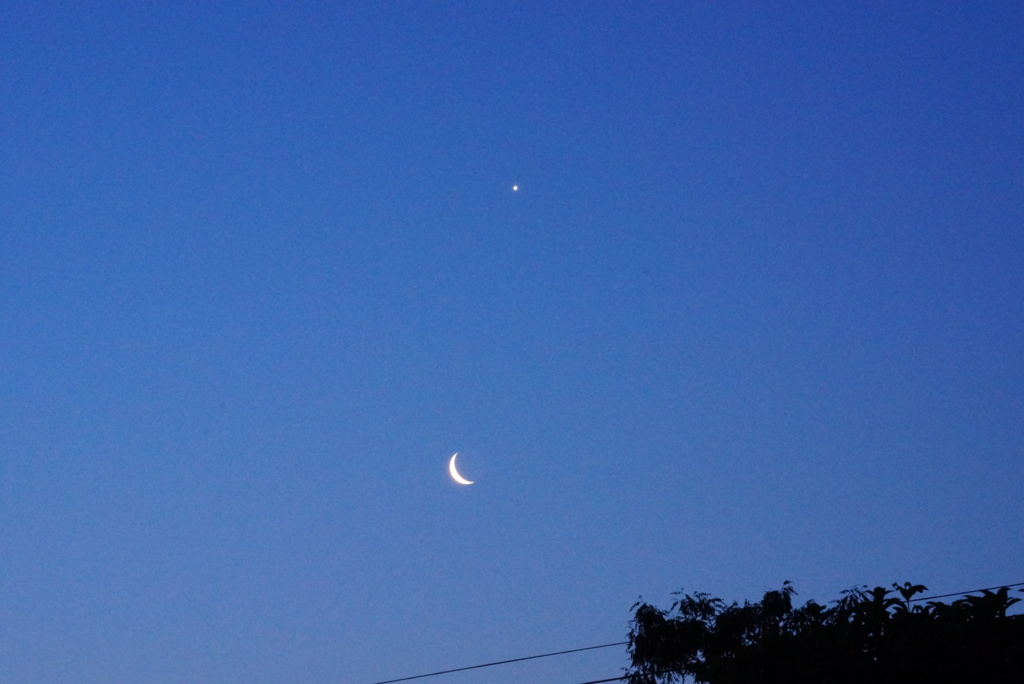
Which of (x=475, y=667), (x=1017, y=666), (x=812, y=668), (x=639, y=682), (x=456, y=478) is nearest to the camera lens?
(x=1017, y=666)

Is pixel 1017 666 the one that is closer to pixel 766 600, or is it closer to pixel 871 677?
pixel 871 677

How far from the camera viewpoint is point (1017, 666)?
10.5 metres

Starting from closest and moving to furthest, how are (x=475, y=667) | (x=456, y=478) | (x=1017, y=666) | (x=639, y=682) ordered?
(x=1017, y=666)
(x=475, y=667)
(x=639, y=682)
(x=456, y=478)

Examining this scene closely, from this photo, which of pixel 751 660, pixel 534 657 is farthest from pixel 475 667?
pixel 751 660

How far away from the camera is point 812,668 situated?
37.3 ft

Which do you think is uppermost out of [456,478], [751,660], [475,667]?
[456,478]

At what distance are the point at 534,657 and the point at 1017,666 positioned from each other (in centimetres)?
1722

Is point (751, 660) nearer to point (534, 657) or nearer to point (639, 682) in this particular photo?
point (534, 657)

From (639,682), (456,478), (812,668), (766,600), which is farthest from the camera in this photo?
(456,478)

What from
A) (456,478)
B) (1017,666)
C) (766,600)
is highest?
(456,478)

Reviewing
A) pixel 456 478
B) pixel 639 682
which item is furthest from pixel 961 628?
pixel 456 478

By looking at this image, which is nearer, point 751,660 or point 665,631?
point 751,660

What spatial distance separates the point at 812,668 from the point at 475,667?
1582 centimetres

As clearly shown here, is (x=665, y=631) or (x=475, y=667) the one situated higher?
(x=665, y=631)
